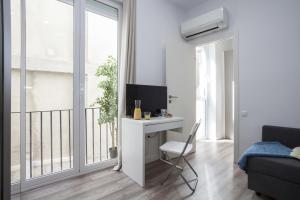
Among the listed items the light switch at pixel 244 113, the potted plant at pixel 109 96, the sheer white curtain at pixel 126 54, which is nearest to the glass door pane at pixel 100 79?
the potted plant at pixel 109 96

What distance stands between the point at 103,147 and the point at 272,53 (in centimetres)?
303

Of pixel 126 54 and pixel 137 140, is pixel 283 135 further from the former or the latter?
pixel 126 54

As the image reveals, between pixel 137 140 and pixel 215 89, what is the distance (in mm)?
3149

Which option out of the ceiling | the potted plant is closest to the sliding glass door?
the potted plant

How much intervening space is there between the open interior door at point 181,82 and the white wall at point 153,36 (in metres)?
0.19

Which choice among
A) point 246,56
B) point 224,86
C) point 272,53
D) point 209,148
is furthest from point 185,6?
point 209,148

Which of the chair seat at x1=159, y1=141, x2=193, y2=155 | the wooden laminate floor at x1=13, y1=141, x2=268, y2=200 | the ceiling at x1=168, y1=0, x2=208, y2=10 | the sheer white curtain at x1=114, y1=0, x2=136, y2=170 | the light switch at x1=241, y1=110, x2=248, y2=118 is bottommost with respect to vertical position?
the wooden laminate floor at x1=13, y1=141, x2=268, y2=200

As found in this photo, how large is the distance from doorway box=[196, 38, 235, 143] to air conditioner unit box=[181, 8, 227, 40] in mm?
1241

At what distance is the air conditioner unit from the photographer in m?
2.84

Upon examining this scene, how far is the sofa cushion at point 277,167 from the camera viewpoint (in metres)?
1.64

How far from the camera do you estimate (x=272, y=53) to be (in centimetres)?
249

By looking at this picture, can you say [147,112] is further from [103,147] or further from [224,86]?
[224,86]

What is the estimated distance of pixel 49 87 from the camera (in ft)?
7.34

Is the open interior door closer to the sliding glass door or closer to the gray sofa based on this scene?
the sliding glass door
